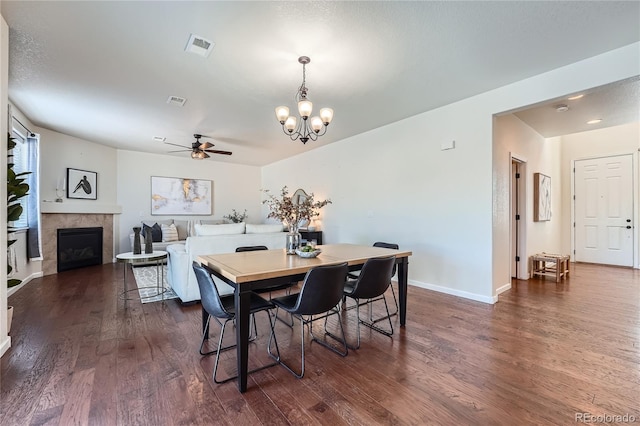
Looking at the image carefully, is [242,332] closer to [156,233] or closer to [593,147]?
[156,233]

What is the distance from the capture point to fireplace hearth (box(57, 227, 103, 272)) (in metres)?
5.43

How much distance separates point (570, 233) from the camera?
6.44 m

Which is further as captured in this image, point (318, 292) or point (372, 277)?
point (372, 277)

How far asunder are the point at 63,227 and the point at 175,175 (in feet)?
8.81

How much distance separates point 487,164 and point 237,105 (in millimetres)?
3448

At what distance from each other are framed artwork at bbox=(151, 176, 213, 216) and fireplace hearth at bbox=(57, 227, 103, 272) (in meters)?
1.42

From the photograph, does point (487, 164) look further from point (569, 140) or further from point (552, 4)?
point (569, 140)

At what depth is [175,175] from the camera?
7566 mm

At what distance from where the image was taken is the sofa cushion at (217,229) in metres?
3.65

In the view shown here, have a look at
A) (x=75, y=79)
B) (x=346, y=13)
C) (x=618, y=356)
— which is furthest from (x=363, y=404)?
(x=75, y=79)

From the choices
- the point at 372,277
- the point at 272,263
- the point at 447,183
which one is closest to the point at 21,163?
the point at 272,263

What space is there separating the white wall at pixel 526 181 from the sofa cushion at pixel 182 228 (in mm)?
6747

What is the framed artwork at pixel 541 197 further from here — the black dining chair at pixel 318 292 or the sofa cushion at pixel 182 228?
the sofa cushion at pixel 182 228

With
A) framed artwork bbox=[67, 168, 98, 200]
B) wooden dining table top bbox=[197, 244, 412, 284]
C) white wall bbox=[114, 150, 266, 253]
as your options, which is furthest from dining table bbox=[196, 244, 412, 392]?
white wall bbox=[114, 150, 266, 253]
